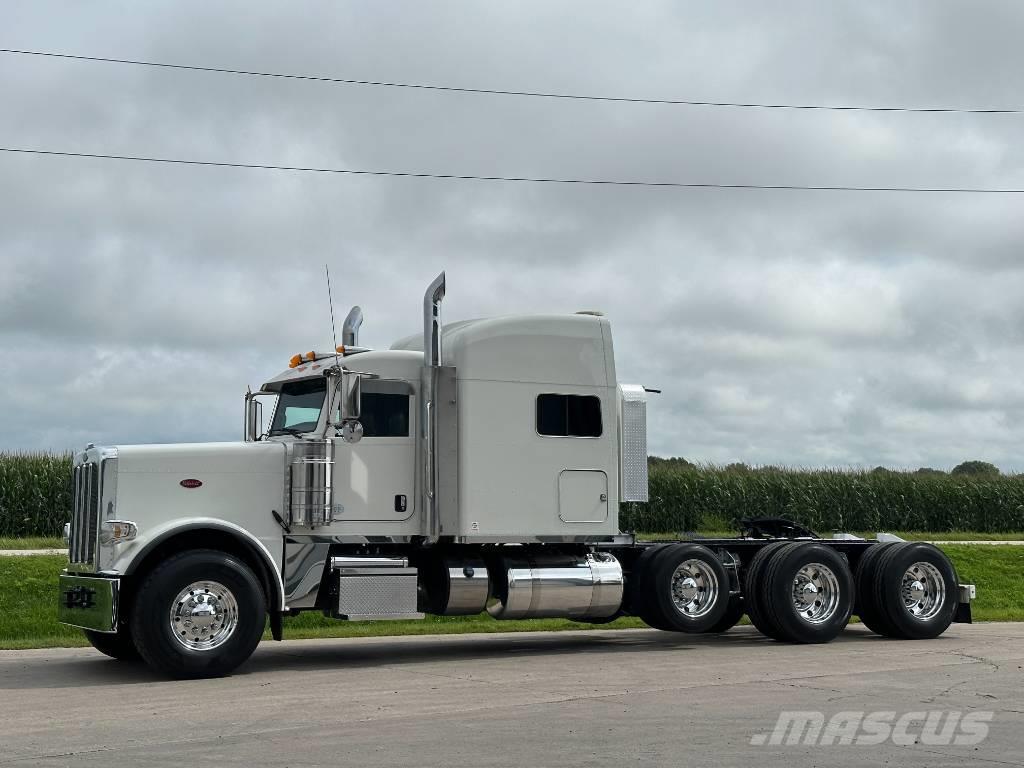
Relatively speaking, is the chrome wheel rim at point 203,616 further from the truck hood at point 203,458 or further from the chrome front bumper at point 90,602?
the truck hood at point 203,458

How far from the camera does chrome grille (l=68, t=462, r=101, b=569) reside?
13.8 m

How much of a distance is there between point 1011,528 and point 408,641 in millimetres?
32333

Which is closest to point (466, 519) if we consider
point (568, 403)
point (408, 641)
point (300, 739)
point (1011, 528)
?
point (568, 403)

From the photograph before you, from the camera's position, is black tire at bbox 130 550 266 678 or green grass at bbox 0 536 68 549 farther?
green grass at bbox 0 536 68 549

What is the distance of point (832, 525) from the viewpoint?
41.3 meters

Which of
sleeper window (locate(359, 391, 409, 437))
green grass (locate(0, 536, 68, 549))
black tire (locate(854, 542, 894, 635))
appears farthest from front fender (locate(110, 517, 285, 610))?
green grass (locate(0, 536, 68, 549))

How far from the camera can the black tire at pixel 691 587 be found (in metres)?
15.8

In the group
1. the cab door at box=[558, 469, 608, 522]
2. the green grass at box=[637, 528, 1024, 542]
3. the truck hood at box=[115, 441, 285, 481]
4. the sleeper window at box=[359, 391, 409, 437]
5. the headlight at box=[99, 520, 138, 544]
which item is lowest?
the green grass at box=[637, 528, 1024, 542]

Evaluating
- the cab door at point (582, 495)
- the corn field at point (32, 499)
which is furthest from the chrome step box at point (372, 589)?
the corn field at point (32, 499)

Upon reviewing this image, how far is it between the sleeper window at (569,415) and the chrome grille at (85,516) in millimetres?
4969

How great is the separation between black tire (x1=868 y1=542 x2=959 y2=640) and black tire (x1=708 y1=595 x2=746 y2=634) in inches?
67.4

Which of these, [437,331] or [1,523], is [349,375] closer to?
[437,331]

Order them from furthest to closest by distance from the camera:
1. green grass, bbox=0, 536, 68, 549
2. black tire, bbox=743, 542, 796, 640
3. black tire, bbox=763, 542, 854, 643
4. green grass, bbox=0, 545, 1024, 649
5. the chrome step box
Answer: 1. green grass, bbox=0, 536, 68, 549
2. green grass, bbox=0, 545, 1024, 649
3. black tire, bbox=743, 542, 796, 640
4. black tire, bbox=763, 542, 854, 643
5. the chrome step box

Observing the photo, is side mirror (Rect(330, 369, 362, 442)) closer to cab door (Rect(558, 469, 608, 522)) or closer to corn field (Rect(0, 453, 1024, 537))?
cab door (Rect(558, 469, 608, 522))
